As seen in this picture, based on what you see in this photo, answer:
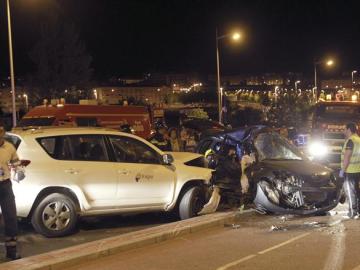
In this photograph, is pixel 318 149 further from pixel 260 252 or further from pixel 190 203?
pixel 260 252

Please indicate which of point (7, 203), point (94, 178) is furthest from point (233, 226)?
point (7, 203)

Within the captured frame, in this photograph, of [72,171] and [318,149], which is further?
[318,149]

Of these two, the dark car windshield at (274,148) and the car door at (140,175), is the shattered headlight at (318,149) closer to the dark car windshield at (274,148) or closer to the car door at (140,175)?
the dark car windshield at (274,148)

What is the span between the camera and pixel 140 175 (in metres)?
9.84

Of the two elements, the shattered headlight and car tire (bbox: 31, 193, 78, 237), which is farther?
the shattered headlight

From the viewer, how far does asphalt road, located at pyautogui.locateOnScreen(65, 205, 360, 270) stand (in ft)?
24.2

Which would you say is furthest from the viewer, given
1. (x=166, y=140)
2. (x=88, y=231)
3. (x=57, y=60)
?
(x=57, y=60)

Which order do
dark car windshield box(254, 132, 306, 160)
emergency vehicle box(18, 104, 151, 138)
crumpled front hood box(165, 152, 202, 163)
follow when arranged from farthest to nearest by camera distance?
emergency vehicle box(18, 104, 151, 138) < dark car windshield box(254, 132, 306, 160) < crumpled front hood box(165, 152, 202, 163)

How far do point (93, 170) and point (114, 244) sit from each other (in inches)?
59.0

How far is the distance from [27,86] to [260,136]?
4838 cm

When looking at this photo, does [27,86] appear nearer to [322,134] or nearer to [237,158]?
[322,134]

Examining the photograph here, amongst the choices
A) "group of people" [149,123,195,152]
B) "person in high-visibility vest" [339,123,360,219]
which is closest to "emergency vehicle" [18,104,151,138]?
"group of people" [149,123,195,152]

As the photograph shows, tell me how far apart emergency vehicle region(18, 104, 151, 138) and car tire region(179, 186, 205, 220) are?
10655 millimetres

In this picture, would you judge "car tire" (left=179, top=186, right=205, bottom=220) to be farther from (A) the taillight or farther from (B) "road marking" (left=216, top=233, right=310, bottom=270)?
(A) the taillight
